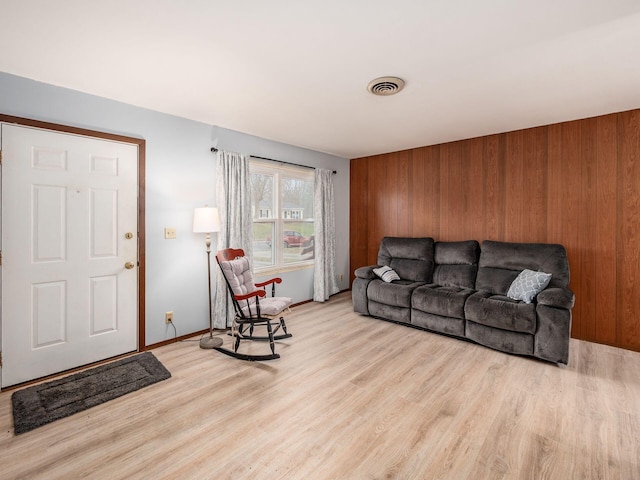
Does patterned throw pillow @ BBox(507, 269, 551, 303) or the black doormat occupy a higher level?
patterned throw pillow @ BBox(507, 269, 551, 303)

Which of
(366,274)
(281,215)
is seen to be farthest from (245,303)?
(366,274)

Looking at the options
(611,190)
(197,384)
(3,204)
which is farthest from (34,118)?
(611,190)

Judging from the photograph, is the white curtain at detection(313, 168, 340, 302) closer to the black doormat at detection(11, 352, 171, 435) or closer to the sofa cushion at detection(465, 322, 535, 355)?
the sofa cushion at detection(465, 322, 535, 355)

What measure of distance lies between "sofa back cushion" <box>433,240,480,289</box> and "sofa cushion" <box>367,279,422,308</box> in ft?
1.24

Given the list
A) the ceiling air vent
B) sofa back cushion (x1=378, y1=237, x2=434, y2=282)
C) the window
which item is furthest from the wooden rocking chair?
the ceiling air vent

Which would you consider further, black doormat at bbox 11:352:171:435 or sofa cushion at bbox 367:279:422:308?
sofa cushion at bbox 367:279:422:308

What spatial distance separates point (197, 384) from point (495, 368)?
2.72 metres

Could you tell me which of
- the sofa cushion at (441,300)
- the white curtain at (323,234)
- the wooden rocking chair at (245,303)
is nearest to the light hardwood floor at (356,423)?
the wooden rocking chair at (245,303)

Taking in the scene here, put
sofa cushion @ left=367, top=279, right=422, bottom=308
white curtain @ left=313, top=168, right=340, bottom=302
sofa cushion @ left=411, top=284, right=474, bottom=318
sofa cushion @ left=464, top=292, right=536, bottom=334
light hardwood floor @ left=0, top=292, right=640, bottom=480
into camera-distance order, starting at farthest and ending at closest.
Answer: white curtain @ left=313, top=168, right=340, bottom=302 < sofa cushion @ left=367, top=279, right=422, bottom=308 < sofa cushion @ left=411, top=284, right=474, bottom=318 < sofa cushion @ left=464, top=292, right=536, bottom=334 < light hardwood floor @ left=0, top=292, right=640, bottom=480

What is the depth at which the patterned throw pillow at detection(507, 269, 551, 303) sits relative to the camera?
3.22 m

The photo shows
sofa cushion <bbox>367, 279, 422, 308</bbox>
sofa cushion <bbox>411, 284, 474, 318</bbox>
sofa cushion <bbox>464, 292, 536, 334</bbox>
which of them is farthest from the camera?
sofa cushion <bbox>367, 279, 422, 308</bbox>

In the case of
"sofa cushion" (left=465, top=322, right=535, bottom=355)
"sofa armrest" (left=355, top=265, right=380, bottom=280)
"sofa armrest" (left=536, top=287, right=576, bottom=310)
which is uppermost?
"sofa armrest" (left=355, top=265, right=380, bottom=280)

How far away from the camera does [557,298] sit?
2.95m

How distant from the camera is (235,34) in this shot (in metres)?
1.99
